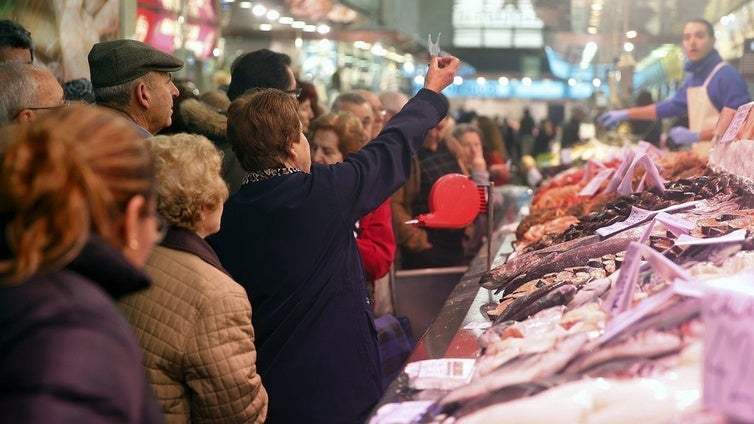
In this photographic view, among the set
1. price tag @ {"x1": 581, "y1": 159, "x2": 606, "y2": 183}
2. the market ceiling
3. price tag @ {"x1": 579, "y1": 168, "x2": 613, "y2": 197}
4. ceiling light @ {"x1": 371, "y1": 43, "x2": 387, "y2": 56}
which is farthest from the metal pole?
ceiling light @ {"x1": 371, "y1": 43, "x2": 387, "y2": 56}

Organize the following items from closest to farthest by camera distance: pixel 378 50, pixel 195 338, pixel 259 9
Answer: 1. pixel 195 338
2. pixel 259 9
3. pixel 378 50

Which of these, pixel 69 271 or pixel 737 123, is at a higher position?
pixel 69 271

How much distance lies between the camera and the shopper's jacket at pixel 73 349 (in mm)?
1510

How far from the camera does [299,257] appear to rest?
3400 millimetres

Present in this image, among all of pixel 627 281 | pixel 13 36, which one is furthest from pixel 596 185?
pixel 627 281

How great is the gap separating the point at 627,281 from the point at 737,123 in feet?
6.96

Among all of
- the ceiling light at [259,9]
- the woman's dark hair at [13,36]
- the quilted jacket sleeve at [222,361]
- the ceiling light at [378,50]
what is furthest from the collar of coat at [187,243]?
the ceiling light at [378,50]

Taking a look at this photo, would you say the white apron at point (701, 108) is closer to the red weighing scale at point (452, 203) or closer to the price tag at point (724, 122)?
the price tag at point (724, 122)

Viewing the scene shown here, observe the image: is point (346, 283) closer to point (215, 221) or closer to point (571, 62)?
point (215, 221)

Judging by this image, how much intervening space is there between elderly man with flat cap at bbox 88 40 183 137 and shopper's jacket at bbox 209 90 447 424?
878 mm

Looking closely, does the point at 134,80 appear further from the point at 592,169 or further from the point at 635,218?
the point at 592,169

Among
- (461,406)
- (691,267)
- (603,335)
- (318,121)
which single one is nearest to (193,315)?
(461,406)

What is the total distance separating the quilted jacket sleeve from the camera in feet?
9.50

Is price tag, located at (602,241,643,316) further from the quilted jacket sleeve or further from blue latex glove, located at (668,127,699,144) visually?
blue latex glove, located at (668,127,699,144)
